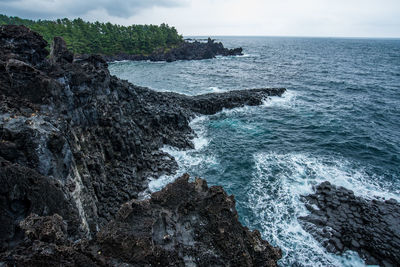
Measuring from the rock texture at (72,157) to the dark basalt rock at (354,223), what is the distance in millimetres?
13207

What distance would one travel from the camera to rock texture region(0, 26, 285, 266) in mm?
8688

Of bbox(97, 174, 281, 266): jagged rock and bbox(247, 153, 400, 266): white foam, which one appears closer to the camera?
bbox(97, 174, 281, 266): jagged rock

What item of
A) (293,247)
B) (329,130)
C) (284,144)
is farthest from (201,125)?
(293,247)

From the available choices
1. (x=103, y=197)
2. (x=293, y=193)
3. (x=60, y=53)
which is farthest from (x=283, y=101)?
(x=103, y=197)

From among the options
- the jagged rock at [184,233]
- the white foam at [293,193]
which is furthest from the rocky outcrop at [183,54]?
the jagged rock at [184,233]

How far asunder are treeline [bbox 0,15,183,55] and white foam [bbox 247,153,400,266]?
5030 inches

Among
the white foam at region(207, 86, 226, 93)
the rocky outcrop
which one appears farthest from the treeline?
the white foam at region(207, 86, 226, 93)

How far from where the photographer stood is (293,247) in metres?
20.3

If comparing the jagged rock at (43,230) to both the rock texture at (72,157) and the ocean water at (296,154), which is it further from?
the ocean water at (296,154)

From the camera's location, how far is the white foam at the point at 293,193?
1964cm

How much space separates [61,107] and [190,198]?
1672 centimetres

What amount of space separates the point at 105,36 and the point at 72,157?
15049 centimetres

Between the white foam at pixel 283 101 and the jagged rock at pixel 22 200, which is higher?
the jagged rock at pixel 22 200

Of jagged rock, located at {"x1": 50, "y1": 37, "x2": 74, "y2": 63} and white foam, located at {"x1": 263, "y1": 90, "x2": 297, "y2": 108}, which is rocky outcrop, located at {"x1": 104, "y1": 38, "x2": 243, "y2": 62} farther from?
jagged rock, located at {"x1": 50, "y1": 37, "x2": 74, "y2": 63}
